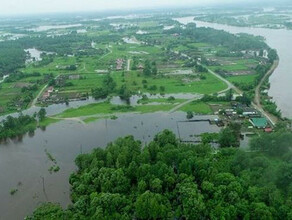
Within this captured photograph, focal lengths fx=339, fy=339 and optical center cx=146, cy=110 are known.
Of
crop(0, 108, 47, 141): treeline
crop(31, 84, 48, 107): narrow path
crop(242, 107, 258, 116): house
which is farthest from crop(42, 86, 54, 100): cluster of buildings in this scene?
crop(242, 107, 258, 116): house

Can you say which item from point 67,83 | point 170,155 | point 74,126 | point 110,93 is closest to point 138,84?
point 110,93

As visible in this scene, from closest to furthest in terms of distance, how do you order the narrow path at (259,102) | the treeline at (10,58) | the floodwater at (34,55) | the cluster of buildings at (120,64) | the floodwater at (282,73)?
1. the narrow path at (259,102)
2. the floodwater at (282,73)
3. the cluster of buildings at (120,64)
4. the treeline at (10,58)
5. the floodwater at (34,55)

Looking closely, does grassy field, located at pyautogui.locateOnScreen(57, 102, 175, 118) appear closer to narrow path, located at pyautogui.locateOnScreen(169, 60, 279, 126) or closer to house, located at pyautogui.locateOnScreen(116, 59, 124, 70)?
narrow path, located at pyautogui.locateOnScreen(169, 60, 279, 126)

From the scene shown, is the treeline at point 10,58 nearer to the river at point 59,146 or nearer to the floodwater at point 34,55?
the floodwater at point 34,55

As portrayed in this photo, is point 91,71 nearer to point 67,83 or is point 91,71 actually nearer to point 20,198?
point 67,83

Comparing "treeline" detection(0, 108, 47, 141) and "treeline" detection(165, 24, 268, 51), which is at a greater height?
"treeline" detection(0, 108, 47, 141)

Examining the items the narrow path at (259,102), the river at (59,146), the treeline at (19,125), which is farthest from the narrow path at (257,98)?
the treeline at (19,125)

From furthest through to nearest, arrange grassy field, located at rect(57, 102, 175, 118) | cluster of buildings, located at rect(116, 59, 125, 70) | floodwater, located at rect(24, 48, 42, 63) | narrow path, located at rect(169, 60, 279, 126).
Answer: floodwater, located at rect(24, 48, 42, 63), cluster of buildings, located at rect(116, 59, 125, 70), grassy field, located at rect(57, 102, 175, 118), narrow path, located at rect(169, 60, 279, 126)
